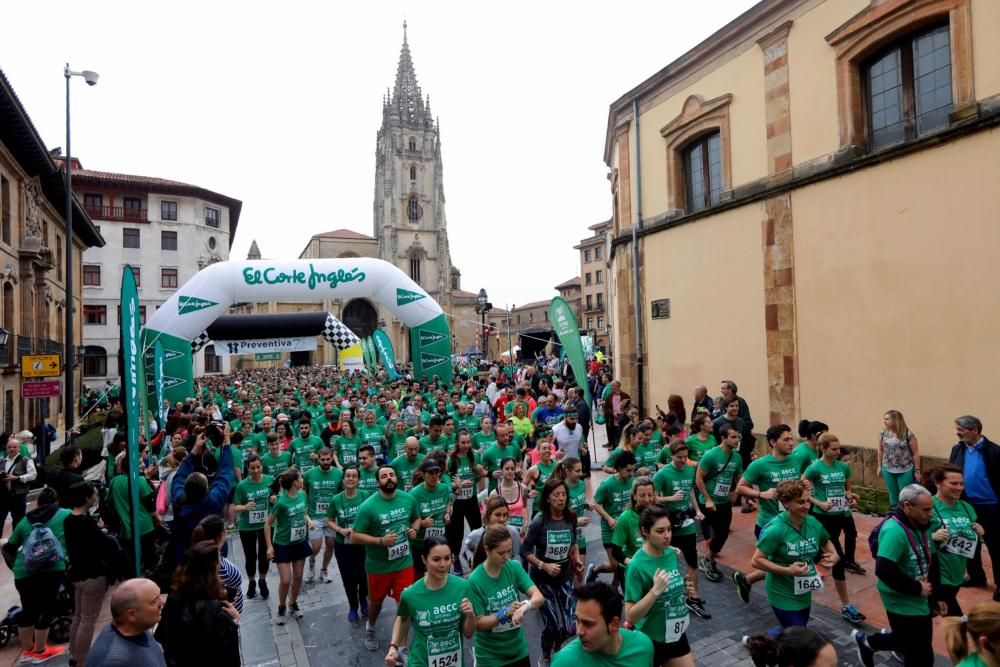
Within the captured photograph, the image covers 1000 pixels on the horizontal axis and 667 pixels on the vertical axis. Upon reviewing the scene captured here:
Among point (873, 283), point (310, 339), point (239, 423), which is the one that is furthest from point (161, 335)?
point (873, 283)

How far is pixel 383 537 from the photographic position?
5.33 metres

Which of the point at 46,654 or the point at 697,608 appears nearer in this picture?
the point at 46,654

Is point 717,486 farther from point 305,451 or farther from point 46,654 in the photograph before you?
point 46,654

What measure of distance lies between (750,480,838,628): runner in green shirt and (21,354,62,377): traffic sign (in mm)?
15069

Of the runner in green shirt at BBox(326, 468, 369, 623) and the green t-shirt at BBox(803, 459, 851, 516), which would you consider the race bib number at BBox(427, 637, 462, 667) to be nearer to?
the runner in green shirt at BBox(326, 468, 369, 623)

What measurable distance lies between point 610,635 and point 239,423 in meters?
11.8

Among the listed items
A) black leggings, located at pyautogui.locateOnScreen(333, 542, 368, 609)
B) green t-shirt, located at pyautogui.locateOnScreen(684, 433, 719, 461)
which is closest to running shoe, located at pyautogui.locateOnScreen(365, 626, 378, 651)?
black leggings, located at pyautogui.locateOnScreen(333, 542, 368, 609)

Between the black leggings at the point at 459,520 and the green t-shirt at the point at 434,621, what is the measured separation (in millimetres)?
3096

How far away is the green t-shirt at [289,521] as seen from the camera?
622cm

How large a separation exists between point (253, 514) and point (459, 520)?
2.35 metres

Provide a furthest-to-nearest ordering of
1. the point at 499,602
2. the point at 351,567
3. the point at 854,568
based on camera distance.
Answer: the point at 854,568 < the point at 351,567 < the point at 499,602

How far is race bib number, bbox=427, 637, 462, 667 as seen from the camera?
3887 mm

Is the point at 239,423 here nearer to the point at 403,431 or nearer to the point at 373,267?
the point at 403,431

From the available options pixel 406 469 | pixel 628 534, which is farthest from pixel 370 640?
pixel 628 534
